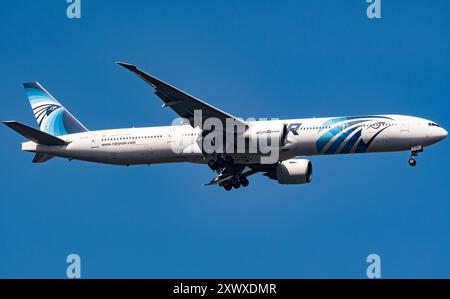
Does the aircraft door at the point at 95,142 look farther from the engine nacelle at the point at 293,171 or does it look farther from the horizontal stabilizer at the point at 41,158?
the engine nacelle at the point at 293,171

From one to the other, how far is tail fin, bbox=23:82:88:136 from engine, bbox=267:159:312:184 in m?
12.4

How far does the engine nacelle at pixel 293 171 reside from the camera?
52438 millimetres

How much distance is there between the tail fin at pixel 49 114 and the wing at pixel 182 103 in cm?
865

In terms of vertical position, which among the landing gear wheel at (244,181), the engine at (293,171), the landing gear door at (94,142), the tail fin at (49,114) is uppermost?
the tail fin at (49,114)

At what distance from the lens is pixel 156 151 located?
50812mm

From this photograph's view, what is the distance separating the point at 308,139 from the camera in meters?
48.6

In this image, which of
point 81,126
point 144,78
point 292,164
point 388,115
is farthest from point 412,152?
point 81,126

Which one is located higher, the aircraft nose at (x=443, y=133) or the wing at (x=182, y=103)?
the wing at (x=182, y=103)

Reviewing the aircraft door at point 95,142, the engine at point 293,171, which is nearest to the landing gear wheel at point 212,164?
the engine at point 293,171

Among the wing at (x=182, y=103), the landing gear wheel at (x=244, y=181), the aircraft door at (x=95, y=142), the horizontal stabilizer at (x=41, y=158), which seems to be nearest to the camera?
the wing at (x=182, y=103)

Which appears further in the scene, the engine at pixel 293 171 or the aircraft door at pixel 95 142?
the aircraft door at pixel 95 142
